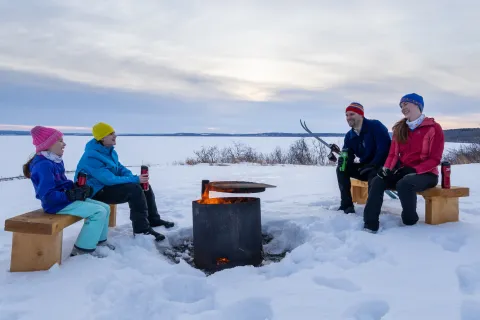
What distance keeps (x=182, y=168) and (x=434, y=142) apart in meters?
8.69

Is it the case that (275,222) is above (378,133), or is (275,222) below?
below

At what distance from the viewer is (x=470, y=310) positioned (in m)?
2.94

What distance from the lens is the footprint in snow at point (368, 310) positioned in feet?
9.68

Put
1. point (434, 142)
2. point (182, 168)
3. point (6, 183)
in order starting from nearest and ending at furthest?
point (434, 142) < point (6, 183) < point (182, 168)

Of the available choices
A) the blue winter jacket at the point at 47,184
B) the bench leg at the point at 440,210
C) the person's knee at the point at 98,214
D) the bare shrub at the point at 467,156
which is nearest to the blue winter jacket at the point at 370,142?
the bench leg at the point at 440,210

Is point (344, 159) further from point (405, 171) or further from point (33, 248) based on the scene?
point (33, 248)

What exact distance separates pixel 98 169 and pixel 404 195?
3397 mm

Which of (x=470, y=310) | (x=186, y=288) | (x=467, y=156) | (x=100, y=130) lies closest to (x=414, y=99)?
(x=470, y=310)

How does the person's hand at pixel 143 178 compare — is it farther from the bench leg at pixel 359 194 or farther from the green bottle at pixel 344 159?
the bench leg at pixel 359 194

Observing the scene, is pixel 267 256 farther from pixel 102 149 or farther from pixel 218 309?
pixel 102 149

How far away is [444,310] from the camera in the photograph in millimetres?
2969

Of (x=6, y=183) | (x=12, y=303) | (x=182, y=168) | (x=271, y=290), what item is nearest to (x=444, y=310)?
(x=271, y=290)

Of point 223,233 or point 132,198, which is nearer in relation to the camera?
point 223,233

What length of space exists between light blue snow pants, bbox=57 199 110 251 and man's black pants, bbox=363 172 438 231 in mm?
2831
